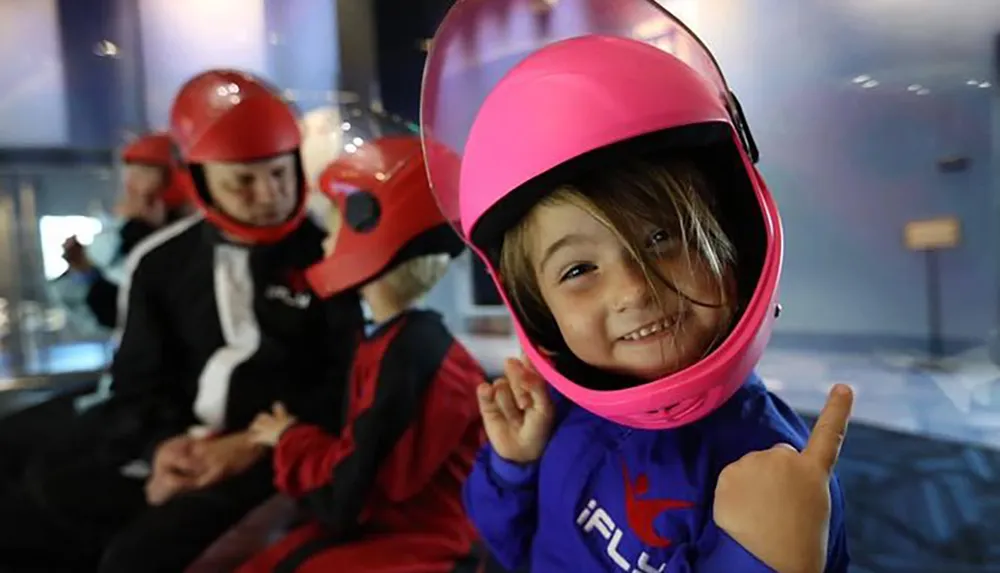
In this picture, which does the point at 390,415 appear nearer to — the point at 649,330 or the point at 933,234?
the point at 649,330

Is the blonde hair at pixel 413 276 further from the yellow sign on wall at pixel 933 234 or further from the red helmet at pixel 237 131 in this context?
the yellow sign on wall at pixel 933 234

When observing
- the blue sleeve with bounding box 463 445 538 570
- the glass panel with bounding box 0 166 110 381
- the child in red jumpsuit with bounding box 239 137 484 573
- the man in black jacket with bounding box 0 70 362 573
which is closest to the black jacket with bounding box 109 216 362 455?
the man in black jacket with bounding box 0 70 362 573

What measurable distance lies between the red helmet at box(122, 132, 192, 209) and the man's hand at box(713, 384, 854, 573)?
5.56 ft

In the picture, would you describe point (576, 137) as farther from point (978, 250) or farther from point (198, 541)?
point (978, 250)

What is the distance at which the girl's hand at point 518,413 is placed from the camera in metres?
0.71

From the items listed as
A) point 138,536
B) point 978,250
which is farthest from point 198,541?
point 978,250

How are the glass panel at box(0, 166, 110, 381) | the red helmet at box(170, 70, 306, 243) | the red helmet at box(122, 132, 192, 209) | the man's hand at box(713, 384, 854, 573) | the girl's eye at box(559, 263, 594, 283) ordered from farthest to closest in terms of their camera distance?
the glass panel at box(0, 166, 110, 381)
the red helmet at box(122, 132, 192, 209)
the red helmet at box(170, 70, 306, 243)
the girl's eye at box(559, 263, 594, 283)
the man's hand at box(713, 384, 854, 573)

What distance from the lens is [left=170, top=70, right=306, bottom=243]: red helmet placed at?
129 centimetres

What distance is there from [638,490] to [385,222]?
19.3 inches

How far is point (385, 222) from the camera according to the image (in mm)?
1018

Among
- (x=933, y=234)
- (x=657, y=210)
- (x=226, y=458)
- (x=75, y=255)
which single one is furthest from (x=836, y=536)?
(x=75, y=255)

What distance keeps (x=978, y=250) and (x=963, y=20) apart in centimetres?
110

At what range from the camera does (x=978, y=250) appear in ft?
6.61

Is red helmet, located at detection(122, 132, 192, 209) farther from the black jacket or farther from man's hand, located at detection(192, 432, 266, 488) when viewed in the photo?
man's hand, located at detection(192, 432, 266, 488)
